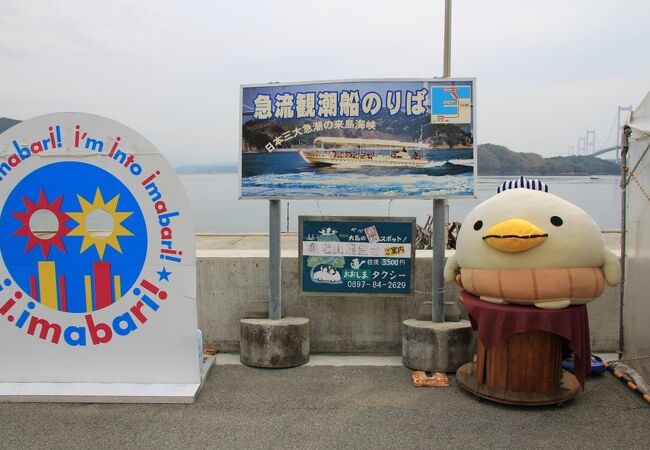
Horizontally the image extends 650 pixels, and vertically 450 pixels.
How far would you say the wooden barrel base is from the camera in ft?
14.3

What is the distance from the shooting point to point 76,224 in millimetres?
4781

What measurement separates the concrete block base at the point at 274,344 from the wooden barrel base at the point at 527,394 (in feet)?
5.04

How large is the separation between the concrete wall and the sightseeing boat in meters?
1.10

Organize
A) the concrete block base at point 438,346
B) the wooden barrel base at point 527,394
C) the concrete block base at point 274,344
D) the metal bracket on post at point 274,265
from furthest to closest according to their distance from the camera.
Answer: the metal bracket on post at point 274,265
the concrete block base at point 274,344
the concrete block base at point 438,346
the wooden barrel base at point 527,394

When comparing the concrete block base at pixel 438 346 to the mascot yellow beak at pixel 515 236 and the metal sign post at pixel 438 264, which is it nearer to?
the metal sign post at pixel 438 264

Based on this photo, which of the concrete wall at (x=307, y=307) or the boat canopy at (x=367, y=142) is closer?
the boat canopy at (x=367, y=142)

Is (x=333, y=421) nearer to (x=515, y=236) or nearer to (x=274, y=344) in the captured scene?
(x=274, y=344)

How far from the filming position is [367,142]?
210 inches

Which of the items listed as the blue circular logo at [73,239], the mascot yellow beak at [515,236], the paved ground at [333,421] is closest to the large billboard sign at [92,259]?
the blue circular logo at [73,239]

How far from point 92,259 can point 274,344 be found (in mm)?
1796

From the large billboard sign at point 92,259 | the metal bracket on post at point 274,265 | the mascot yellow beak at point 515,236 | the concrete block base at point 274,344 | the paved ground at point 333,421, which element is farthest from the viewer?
the metal bracket on post at point 274,265

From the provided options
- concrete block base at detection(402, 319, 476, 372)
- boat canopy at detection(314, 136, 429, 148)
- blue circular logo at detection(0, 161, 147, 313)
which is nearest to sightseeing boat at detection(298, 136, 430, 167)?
boat canopy at detection(314, 136, 429, 148)

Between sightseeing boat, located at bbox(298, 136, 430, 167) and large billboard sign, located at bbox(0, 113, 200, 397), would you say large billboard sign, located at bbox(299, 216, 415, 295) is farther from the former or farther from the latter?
large billboard sign, located at bbox(0, 113, 200, 397)

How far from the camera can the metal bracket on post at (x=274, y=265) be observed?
5559 mm
